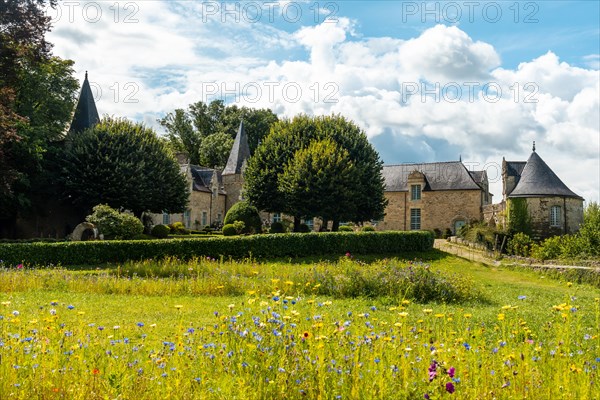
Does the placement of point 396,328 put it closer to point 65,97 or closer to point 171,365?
point 171,365

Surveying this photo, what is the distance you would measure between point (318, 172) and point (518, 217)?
13.8 metres

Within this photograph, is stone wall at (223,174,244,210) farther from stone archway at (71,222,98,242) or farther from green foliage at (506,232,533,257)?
green foliage at (506,232,533,257)

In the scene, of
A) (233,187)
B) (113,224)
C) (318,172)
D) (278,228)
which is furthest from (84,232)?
(233,187)

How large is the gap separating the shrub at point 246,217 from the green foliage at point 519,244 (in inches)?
629

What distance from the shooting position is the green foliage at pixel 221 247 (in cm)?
2119

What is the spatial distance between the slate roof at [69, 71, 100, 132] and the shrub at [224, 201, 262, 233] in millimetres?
11584

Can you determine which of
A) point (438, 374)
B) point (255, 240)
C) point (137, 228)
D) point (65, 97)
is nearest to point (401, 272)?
point (438, 374)

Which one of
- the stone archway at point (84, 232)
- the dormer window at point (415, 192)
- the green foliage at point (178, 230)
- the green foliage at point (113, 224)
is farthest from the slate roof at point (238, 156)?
the green foliage at point (113, 224)

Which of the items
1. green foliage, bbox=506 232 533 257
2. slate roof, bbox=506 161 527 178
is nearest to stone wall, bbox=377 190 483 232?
slate roof, bbox=506 161 527 178

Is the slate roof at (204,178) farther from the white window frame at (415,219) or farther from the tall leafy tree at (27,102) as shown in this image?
the white window frame at (415,219)

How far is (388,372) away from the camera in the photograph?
438 cm

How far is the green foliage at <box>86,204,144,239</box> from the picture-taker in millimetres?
27953

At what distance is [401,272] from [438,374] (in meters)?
8.75

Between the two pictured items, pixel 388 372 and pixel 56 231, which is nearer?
pixel 388 372
